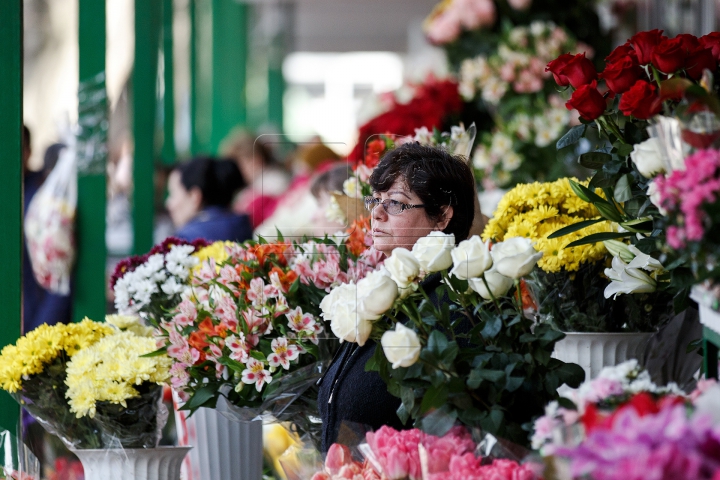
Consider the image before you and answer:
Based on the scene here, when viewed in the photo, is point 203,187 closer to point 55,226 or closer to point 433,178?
point 55,226

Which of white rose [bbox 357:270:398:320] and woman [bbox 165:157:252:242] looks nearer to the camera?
white rose [bbox 357:270:398:320]

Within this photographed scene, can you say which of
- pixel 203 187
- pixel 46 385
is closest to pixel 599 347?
pixel 46 385

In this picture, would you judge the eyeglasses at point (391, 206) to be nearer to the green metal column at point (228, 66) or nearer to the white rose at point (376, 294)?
the white rose at point (376, 294)

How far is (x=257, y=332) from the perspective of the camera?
1699 millimetres

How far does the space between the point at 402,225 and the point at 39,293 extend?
209 centimetres

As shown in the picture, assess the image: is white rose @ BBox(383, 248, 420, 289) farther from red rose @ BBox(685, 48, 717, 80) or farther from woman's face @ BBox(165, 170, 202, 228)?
woman's face @ BBox(165, 170, 202, 228)

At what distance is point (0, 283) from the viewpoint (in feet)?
7.45

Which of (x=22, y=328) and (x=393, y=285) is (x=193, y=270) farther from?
(x=393, y=285)

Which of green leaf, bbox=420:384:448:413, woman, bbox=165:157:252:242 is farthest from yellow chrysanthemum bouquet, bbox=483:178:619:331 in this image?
woman, bbox=165:157:252:242

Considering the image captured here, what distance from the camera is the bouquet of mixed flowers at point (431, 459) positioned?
44.7 inches

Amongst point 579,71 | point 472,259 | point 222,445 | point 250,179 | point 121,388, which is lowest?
point 250,179

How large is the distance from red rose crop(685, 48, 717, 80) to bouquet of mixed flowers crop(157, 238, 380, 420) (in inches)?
24.1

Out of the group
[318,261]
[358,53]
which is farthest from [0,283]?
[358,53]

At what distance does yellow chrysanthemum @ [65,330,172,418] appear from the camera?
5.47ft
